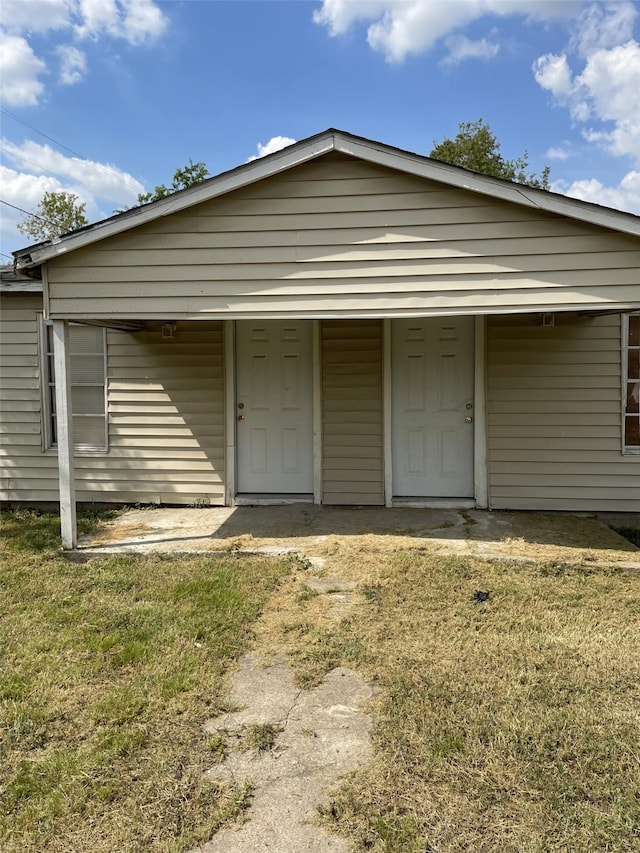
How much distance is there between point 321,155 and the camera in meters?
4.45

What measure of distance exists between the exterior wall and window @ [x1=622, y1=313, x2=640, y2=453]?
4.49 metres

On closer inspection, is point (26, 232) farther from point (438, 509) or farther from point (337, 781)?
point (337, 781)

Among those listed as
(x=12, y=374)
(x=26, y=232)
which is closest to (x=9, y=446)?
(x=12, y=374)

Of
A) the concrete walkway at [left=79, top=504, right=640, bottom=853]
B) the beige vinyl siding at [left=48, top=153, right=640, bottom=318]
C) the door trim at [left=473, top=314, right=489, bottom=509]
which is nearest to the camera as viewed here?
the concrete walkway at [left=79, top=504, right=640, bottom=853]

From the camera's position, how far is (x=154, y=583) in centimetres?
421

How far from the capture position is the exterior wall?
6516 mm

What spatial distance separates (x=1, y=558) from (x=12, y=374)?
108 inches

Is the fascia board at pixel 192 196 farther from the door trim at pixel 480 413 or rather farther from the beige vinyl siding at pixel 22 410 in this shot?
the door trim at pixel 480 413

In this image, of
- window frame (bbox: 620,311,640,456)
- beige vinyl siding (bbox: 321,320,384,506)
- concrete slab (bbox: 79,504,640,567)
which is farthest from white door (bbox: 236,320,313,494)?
window frame (bbox: 620,311,640,456)

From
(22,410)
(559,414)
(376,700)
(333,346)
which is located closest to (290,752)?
(376,700)

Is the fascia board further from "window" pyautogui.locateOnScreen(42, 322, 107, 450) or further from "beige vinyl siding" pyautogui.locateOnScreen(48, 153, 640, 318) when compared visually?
"window" pyautogui.locateOnScreen(42, 322, 107, 450)

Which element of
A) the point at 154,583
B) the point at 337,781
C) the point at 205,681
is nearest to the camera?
the point at 337,781

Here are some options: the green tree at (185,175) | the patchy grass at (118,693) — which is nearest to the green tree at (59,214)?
the green tree at (185,175)

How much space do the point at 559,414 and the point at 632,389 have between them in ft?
2.81
